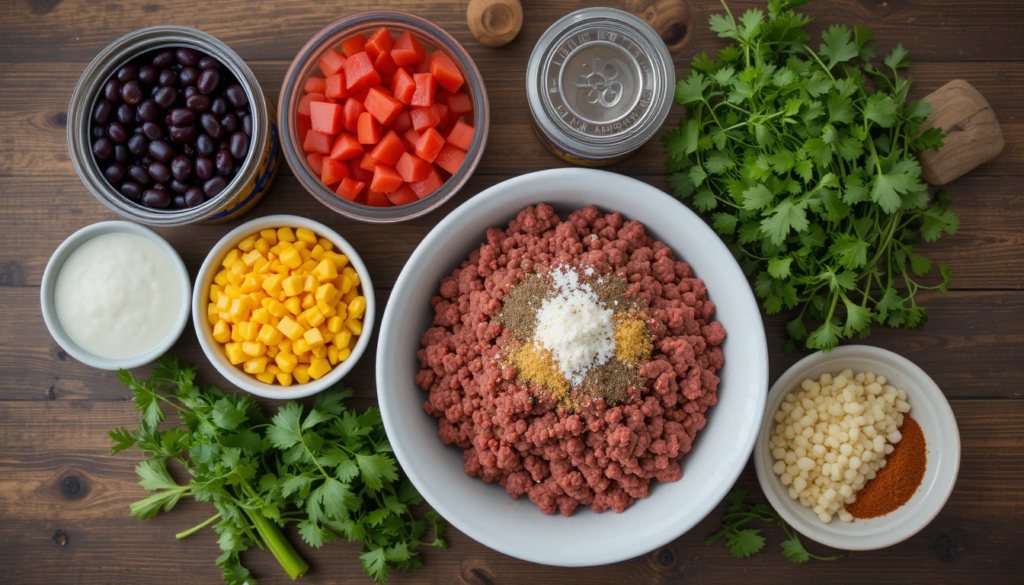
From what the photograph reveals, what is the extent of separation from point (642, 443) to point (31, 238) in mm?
2067

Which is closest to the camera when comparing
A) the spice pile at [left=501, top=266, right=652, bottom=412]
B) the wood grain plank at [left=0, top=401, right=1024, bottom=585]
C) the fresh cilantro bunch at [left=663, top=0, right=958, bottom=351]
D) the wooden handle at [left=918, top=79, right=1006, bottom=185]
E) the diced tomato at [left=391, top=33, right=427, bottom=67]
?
the spice pile at [left=501, top=266, right=652, bottom=412]

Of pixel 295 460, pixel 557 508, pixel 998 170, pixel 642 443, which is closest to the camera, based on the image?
pixel 642 443

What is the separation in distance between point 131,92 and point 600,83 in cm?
136

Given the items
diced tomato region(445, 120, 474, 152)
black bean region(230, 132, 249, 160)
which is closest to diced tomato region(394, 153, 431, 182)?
diced tomato region(445, 120, 474, 152)

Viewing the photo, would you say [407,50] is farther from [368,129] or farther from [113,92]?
[113,92]

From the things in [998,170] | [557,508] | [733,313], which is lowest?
[557,508]

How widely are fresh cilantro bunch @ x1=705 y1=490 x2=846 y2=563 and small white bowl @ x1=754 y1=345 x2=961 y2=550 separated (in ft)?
0.37

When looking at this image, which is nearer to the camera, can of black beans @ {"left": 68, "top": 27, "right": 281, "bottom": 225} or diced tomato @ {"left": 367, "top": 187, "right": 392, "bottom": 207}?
can of black beans @ {"left": 68, "top": 27, "right": 281, "bottom": 225}

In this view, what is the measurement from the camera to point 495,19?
74.2 inches

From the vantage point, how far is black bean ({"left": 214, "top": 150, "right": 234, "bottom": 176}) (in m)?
1.72

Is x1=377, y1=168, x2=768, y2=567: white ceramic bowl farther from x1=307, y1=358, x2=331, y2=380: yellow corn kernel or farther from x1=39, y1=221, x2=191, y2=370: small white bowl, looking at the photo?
x1=39, y1=221, x2=191, y2=370: small white bowl

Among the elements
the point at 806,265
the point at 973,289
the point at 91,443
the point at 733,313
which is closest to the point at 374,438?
the point at 91,443

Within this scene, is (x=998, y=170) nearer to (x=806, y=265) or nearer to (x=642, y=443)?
(x=806, y=265)

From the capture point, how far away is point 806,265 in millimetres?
1800
